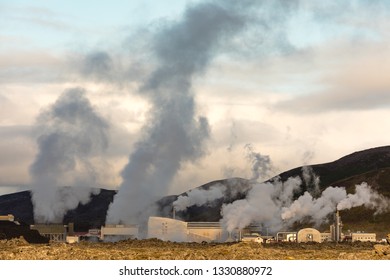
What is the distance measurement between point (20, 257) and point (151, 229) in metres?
136

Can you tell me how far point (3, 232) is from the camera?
574 feet

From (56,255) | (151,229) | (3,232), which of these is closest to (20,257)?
(56,255)

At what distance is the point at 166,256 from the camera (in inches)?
2749

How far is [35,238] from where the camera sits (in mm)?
179500

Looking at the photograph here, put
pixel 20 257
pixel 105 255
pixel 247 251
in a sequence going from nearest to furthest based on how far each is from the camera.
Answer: pixel 20 257, pixel 105 255, pixel 247 251

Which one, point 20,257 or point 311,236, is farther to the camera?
point 311,236
